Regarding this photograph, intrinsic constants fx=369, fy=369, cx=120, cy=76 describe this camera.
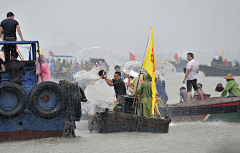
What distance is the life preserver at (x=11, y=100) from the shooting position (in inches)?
307

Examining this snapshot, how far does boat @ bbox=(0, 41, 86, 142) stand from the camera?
7.85m

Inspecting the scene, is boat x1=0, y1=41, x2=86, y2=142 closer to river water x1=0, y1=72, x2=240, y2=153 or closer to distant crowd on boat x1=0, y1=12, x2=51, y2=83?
river water x1=0, y1=72, x2=240, y2=153

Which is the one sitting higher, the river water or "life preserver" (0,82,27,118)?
"life preserver" (0,82,27,118)

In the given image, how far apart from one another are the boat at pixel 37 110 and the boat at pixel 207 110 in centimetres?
500

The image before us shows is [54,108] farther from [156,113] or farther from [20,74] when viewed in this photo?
[156,113]

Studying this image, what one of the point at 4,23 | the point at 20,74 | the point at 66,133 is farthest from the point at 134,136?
the point at 4,23

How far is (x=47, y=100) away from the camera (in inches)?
322

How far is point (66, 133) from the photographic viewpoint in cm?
823

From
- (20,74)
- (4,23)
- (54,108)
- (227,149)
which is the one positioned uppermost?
(4,23)

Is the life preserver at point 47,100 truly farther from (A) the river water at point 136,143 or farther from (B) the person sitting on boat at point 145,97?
(B) the person sitting on boat at point 145,97

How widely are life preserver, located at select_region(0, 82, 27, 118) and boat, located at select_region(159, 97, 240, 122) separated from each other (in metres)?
6.06

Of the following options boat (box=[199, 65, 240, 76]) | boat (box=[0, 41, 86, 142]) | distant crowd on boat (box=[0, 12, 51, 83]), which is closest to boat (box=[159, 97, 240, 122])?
distant crowd on boat (box=[0, 12, 51, 83])

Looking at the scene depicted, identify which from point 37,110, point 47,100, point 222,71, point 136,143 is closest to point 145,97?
point 136,143

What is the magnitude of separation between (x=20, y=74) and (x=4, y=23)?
2080mm
